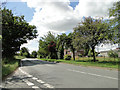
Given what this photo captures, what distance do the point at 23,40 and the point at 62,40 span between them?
1094 cm

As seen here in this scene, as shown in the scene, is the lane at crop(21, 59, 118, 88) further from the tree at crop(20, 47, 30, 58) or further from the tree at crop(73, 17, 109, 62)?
the tree at crop(20, 47, 30, 58)

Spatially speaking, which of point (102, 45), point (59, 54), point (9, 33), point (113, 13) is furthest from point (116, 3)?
point (59, 54)

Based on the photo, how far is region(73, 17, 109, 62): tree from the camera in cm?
2269

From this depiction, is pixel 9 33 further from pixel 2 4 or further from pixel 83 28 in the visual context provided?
pixel 2 4

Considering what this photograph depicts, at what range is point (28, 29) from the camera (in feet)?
96.9

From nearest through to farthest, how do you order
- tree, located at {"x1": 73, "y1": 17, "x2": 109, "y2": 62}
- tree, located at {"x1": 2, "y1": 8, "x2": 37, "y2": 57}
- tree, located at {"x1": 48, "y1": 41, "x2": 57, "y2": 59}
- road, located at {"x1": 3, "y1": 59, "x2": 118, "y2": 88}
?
road, located at {"x1": 3, "y1": 59, "x2": 118, "y2": 88}
tree, located at {"x1": 73, "y1": 17, "x2": 109, "y2": 62}
tree, located at {"x1": 2, "y1": 8, "x2": 37, "y2": 57}
tree, located at {"x1": 48, "y1": 41, "x2": 57, "y2": 59}

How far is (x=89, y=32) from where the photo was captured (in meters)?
24.0

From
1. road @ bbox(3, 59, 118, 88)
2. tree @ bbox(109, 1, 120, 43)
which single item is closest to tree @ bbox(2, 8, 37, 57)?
road @ bbox(3, 59, 118, 88)

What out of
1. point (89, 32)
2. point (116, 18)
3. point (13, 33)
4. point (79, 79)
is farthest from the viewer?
point (13, 33)

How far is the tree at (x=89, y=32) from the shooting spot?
22.7 meters

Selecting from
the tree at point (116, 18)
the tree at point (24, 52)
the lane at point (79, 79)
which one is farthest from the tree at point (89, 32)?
the tree at point (24, 52)

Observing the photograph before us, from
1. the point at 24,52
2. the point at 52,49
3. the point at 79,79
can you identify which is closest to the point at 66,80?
the point at 79,79

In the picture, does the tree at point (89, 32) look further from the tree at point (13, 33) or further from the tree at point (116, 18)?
the tree at point (13, 33)

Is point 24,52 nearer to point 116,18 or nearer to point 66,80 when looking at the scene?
point 116,18
